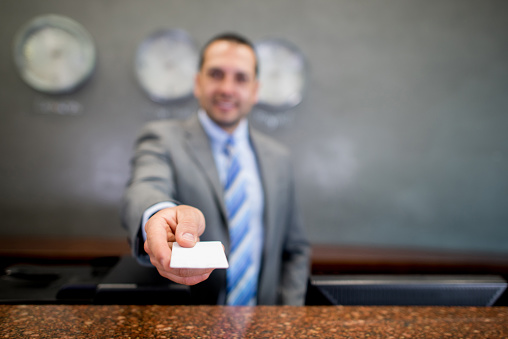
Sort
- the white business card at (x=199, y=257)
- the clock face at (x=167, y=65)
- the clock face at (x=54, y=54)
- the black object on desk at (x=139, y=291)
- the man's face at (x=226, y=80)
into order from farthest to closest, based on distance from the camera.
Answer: the clock face at (x=167, y=65) → the clock face at (x=54, y=54) → the man's face at (x=226, y=80) → the black object on desk at (x=139, y=291) → the white business card at (x=199, y=257)

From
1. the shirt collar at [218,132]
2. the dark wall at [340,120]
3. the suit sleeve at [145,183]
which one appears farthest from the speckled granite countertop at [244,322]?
the dark wall at [340,120]

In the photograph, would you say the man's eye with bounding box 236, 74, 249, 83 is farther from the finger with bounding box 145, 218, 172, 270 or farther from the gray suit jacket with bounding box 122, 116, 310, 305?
the finger with bounding box 145, 218, 172, 270

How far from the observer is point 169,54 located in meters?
2.43

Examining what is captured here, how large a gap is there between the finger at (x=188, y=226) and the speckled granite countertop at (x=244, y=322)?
234 millimetres

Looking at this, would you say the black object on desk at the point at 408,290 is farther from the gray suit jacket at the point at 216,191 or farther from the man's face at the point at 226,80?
the man's face at the point at 226,80

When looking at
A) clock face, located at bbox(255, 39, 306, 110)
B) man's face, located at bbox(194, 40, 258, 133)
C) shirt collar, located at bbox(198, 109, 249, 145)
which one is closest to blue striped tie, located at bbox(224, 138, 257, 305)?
shirt collar, located at bbox(198, 109, 249, 145)

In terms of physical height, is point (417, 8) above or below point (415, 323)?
above

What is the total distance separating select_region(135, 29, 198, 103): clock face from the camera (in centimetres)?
241

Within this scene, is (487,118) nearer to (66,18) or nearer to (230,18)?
(230,18)

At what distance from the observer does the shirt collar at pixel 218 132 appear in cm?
151

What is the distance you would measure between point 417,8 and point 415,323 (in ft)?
8.93

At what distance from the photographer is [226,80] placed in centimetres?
152

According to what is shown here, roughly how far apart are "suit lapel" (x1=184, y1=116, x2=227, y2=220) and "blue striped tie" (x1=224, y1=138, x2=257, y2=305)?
0.34 ft

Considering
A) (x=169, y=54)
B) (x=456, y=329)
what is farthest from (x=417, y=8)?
(x=456, y=329)
